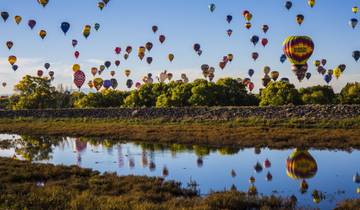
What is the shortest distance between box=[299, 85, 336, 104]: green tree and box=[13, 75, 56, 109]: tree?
163ft

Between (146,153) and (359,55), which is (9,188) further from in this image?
(359,55)

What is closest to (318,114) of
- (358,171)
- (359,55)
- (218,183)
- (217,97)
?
(358,171)

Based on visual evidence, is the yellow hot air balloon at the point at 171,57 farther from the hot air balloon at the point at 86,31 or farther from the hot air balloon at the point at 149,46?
the hot air balloon at the point at 86,31

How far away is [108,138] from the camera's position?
47.0m

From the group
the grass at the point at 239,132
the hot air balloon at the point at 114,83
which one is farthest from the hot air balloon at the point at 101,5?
the hot air balloon at the point at 114,83

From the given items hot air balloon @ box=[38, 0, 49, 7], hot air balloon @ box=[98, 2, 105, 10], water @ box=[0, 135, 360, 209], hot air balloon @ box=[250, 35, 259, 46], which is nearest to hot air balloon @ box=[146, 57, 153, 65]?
hot air balloon @ box=[98, 2, 105, 10]

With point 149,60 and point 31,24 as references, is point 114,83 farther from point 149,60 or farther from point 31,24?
point 31,24

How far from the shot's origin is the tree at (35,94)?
10238 cm

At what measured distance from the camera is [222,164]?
2806 cm

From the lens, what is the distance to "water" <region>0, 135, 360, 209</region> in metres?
20.8

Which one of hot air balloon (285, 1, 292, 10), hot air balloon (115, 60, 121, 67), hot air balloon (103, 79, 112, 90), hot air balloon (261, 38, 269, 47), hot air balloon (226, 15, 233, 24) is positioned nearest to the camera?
hot air balloon (285, 1, 292, 10)

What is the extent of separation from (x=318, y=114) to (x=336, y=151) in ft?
50.2

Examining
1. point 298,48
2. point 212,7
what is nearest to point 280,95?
point 212,7

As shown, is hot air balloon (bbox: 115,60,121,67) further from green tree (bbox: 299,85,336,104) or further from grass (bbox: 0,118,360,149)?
grass (bbox: 0,118,360,149)
